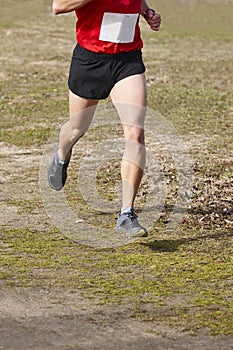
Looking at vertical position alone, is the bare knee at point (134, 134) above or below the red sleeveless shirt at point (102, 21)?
below

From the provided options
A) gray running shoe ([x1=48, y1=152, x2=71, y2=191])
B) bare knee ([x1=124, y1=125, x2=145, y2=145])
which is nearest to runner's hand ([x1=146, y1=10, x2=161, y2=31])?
bare knee ([x1=124, y1=125, x2=145, y2=145])

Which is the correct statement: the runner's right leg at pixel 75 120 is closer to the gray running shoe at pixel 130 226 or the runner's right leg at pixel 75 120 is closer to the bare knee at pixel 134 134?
the bare knee at pixel 134 134

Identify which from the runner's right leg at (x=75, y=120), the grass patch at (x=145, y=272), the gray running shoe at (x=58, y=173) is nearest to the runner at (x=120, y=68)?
the runner's right leg at (x=75, y=120)

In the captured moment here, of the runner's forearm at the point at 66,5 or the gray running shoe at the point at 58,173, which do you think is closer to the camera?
the runner's forearm at the point at 66,5

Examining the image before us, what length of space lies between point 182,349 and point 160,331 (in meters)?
0.30

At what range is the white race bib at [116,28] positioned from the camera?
22.6 feet

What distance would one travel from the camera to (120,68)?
276 inches

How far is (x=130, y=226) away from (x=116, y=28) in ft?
4.67

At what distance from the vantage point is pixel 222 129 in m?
11.1

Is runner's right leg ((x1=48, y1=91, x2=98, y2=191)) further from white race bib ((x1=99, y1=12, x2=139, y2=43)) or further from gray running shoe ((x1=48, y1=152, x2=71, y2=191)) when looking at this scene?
white race bib ((x1=99, y1=12, x2=139, y2=43))

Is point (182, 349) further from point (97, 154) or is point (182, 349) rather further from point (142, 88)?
point (97, 154)

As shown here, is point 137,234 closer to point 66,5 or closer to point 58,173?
point 58,173

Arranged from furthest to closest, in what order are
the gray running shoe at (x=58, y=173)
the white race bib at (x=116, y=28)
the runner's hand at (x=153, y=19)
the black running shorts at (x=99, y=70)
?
1. the gray running shoe at (x=58, y=173)
2. the runner's hand at (x=153, y=19)
3. the black running shorts at (x=99, y=70)
4. the white race bib at (x=116, y=28)

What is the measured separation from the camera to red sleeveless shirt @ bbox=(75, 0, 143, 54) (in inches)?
272
